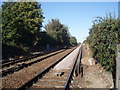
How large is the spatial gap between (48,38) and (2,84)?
4128 centimetres

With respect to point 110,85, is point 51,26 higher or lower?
higher

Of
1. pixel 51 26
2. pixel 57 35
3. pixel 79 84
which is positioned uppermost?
pixel 51 26

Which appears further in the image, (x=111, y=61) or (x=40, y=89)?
(x=111, y=61)

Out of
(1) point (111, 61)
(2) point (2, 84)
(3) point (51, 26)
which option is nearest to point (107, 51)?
(1) point (111, 61)

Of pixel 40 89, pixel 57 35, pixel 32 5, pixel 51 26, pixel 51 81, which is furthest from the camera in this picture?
pixel 51 26

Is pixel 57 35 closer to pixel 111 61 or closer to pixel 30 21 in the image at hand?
pixel 30 21

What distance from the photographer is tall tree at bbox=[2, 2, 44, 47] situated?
68.0 ft

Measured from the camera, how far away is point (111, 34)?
724 centimetres

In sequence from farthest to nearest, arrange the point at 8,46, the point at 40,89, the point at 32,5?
the point at 32,5 < the point at 8,46 < the point at 40,89

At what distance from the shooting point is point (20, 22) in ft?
82.8

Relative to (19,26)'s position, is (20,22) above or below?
above

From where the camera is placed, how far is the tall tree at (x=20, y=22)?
68.0ft

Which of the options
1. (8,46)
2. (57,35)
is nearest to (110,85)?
(8,46)

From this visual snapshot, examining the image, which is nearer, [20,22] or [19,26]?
[19,26]
